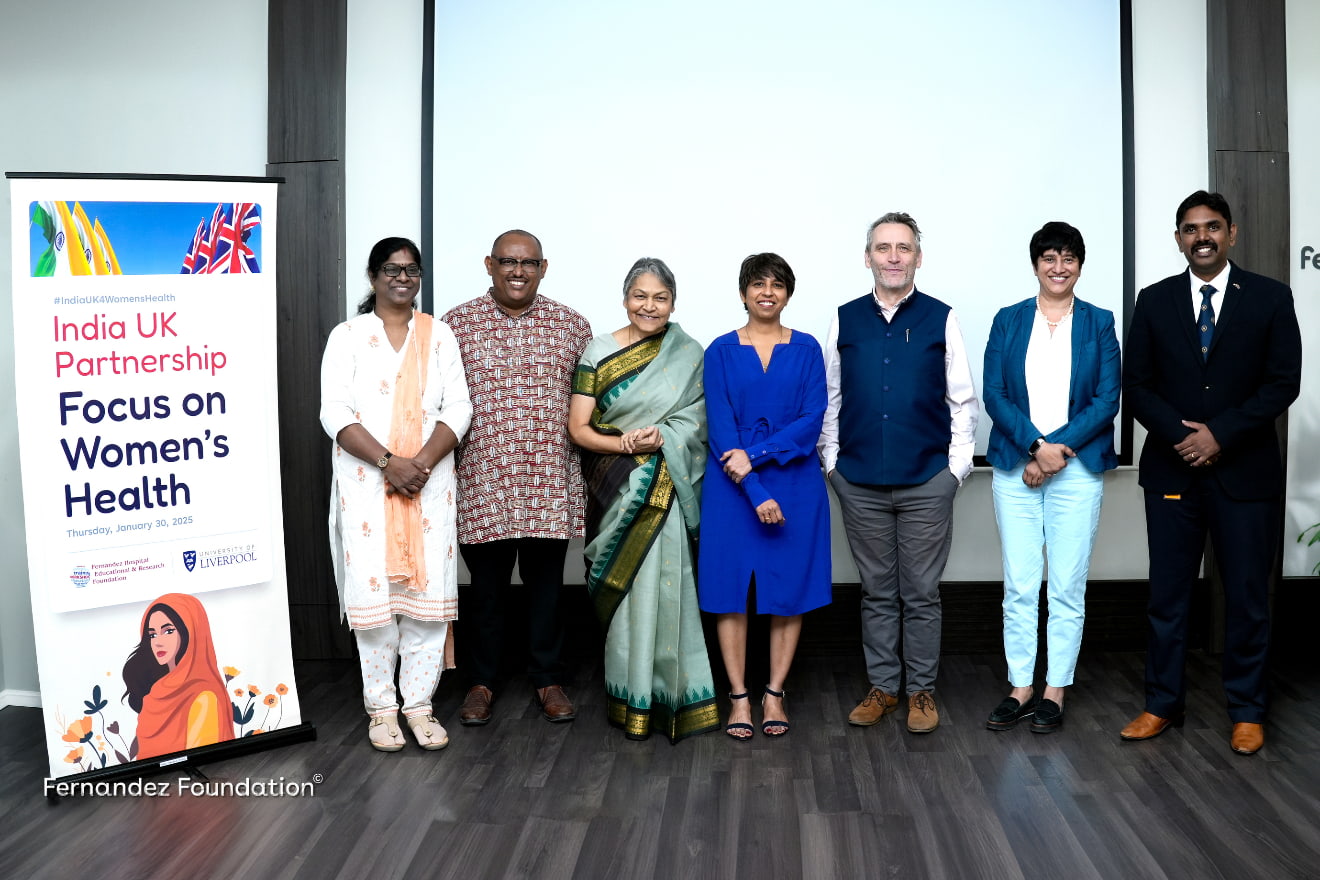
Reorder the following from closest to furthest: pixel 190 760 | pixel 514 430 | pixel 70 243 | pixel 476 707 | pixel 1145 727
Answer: pixel 70 243, pixel 190 760, pixel 1145 727, pixel 514 430, pixel 476 707

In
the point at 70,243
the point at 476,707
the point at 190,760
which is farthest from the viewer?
the point at 476,707

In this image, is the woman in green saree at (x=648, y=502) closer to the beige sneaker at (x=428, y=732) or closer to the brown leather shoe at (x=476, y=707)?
the brown leather shoe at (x=476, y=707)

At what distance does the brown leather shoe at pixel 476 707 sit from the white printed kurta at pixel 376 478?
0.34 m

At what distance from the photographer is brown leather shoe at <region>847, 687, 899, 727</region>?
3.13 metres

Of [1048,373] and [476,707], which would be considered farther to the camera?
[476,707]

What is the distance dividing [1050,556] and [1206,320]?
0.81 meters

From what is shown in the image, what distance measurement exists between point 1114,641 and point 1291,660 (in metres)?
0.61

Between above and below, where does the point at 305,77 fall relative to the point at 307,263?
above

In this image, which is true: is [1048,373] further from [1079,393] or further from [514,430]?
[514,430]

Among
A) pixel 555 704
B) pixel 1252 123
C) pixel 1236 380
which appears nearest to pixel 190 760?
pixel 555 704

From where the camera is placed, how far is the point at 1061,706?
313 cm

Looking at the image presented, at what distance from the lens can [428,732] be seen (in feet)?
9.82

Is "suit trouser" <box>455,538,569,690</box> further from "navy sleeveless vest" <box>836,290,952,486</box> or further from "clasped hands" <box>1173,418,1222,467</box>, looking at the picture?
"clasped hands" <box>1173,418,1222,467</box>

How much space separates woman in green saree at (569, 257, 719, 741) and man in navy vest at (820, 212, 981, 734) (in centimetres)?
47
